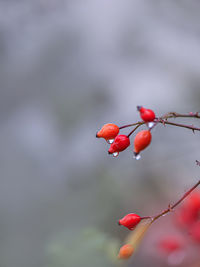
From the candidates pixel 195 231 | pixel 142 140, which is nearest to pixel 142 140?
pixel 142 140

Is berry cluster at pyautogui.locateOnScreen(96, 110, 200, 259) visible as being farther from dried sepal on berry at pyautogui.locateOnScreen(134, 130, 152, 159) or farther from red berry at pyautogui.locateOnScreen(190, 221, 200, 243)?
red berry at pyautogui.locateOnScreen(190, 221, 200, 243)

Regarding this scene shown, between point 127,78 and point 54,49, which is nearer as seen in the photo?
point 127,78

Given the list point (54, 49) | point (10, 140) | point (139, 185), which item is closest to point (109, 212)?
point (139, 185)

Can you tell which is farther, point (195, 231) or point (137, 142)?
point (195, 231)

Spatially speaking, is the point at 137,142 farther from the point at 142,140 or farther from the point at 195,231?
the point at 195,231

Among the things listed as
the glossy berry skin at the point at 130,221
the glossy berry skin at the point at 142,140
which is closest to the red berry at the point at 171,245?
the glossy berry skin at the point at 130,221

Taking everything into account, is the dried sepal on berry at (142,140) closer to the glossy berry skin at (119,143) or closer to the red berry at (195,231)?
the glossy berry skin at (119,143)

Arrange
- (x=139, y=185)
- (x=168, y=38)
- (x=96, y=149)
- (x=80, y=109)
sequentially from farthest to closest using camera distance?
1. (x=168, y=38)
2. (x=80, y=109)
3. (x=96, y=149)
4. (x=139, y=185)

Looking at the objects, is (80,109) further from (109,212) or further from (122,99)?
(109,212)

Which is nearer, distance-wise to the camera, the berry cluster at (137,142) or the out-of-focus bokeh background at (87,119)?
the berry cluster at (137,142)
